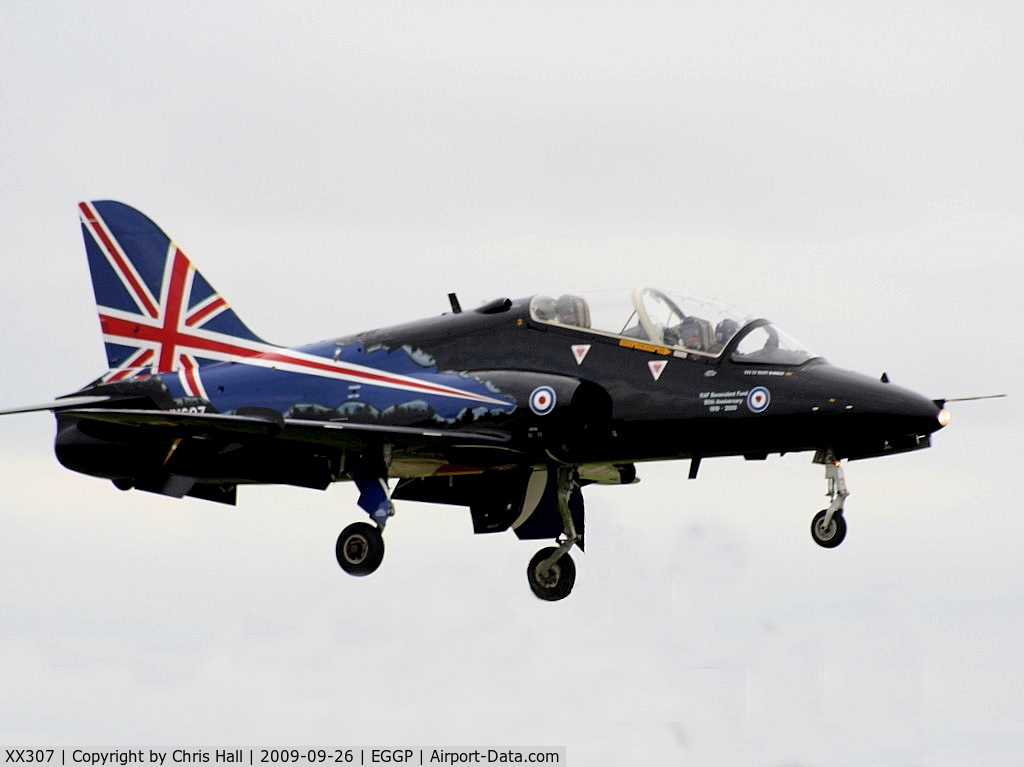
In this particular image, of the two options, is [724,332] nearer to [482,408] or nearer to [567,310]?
[567,310]

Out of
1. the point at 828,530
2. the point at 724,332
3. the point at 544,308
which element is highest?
the point at 544,308

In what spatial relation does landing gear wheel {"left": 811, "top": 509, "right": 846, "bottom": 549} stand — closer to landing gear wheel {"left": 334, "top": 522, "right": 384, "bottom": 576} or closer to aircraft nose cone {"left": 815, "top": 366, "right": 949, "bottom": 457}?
aircraft nose cone {"left": 815, "top": 366, "right": 949, "bottom": 457}

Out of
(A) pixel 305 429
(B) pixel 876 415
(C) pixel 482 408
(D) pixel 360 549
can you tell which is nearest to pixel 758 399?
(B) pixel 876 415

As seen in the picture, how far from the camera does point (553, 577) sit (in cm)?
2823

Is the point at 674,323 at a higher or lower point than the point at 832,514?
higher

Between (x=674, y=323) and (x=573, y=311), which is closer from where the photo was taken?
(x=674, y=323)

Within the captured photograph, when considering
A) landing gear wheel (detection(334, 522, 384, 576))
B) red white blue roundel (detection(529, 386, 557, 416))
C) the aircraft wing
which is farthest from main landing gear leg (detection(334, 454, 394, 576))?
red white blue roundel (detection(529, 386, 557, 416))

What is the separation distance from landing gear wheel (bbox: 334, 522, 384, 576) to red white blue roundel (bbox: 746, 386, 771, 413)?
5.41 m

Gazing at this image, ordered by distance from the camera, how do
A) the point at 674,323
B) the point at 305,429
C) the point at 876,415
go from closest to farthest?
the point at 876,415, the point at 674,323, the point at 305,429

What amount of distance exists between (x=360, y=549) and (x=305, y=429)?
A: 188 cm

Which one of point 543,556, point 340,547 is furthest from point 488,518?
point 340,547

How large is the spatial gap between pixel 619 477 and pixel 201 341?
672 cm

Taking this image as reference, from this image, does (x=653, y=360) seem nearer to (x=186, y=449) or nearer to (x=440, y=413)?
(x=440, y=413)

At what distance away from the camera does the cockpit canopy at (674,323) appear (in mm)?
25000
